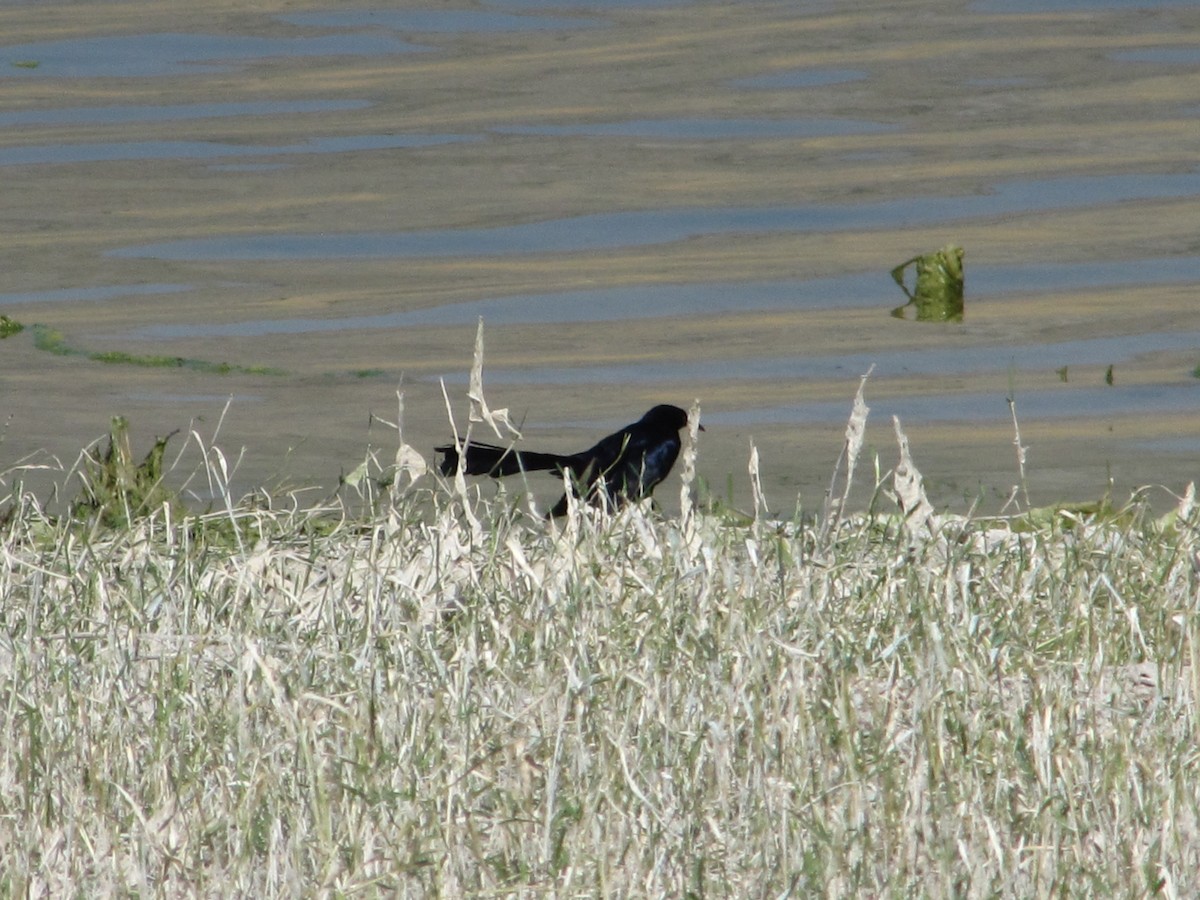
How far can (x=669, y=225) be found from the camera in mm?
13258

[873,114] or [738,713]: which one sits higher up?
[873,114]

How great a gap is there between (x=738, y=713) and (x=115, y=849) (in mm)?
1063

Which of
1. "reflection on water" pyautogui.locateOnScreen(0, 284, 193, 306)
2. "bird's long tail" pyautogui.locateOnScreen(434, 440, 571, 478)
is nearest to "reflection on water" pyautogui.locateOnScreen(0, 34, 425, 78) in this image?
"reflection on water" pyautogui.locateOnScreen(0, 284, 193, 306)

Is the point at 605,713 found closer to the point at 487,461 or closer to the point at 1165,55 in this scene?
the point at 487,461

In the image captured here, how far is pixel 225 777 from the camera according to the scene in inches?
127

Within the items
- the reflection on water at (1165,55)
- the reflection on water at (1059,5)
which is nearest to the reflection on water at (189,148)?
the reflection on water at (1165,55)

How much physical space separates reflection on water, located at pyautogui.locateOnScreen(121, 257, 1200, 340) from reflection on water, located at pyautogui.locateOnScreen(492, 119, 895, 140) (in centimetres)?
411

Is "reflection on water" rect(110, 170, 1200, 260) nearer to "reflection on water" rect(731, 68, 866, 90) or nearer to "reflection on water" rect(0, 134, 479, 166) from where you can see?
"reflection on water" rect(0, 134, 479, 166)

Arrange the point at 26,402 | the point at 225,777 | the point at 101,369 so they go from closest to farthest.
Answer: the point at 225,777 < the point at 26,402 < the point at 101,369

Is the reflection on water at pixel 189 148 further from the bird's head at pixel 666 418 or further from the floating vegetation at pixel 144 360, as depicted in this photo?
the bird's head at pixel 666 418

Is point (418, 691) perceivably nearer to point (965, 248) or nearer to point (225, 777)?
point (225, 777)

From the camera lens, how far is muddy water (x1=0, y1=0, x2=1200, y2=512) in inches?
343

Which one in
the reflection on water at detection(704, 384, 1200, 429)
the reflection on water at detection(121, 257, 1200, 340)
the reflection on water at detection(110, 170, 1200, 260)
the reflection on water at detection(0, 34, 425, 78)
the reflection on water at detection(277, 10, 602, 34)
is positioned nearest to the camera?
the reflection on water at detection(704, 384, 1200, 429)

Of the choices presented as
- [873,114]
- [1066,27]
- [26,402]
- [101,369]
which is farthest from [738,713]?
[1066,27]
